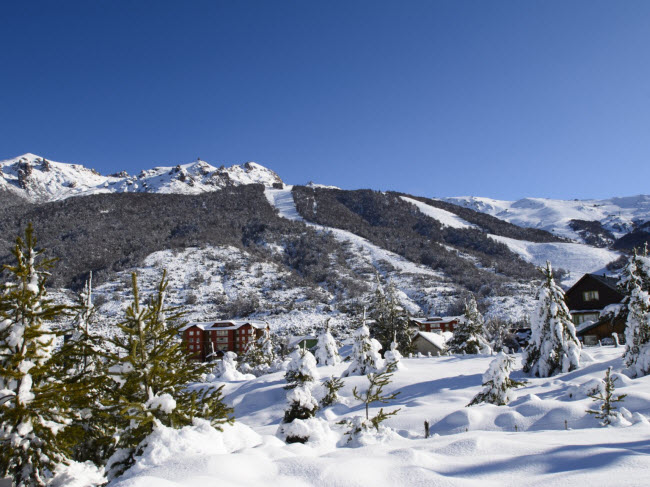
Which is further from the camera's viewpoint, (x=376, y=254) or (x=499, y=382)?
(x=376, y=254)

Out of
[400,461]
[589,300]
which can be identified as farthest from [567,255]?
[400,461]

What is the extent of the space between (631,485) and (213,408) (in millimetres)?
8103

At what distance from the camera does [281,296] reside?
11188cm

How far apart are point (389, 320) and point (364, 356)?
1348 cm

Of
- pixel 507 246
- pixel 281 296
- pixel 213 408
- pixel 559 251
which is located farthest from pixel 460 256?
pixel 213 408

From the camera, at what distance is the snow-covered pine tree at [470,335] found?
46.3 meters

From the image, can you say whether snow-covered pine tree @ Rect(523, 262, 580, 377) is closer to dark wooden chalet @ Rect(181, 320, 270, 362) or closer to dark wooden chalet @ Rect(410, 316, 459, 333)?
dark wooden chalet @ Rect(410, 316, 459, 333)

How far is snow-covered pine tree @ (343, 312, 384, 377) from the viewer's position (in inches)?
1339

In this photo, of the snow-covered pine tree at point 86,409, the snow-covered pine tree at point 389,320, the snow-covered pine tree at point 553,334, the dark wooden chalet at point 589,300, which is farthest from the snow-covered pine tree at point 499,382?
the dark wooden chalet at point 589,300

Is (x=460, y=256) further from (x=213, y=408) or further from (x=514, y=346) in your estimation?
(x=213, y=408)

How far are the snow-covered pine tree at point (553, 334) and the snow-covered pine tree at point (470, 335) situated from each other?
18.9 meters

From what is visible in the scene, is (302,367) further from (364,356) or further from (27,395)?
(27,395)

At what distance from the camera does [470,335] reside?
155 feet

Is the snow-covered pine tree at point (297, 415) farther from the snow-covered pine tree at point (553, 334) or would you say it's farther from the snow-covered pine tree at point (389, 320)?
the snow-covered pine tree at point (389, 320)
